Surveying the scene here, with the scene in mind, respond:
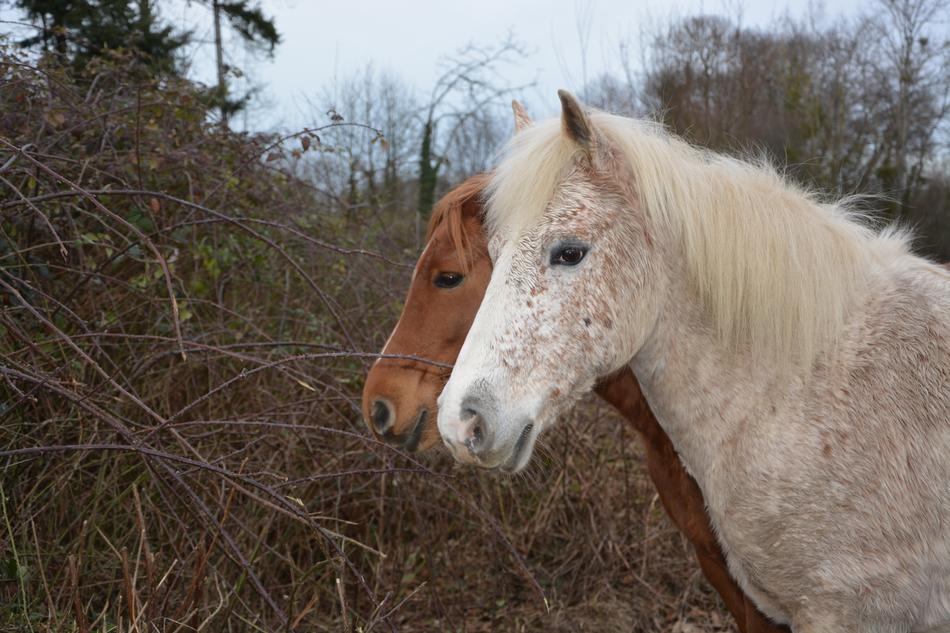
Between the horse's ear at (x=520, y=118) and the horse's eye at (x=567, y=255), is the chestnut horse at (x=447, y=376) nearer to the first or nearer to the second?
the horse's ear at (x=520, y=118)

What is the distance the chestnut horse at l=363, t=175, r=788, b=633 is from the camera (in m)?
2.46

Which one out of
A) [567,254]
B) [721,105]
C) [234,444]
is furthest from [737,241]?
[721,105]

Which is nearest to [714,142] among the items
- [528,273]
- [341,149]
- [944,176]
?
[341,149]

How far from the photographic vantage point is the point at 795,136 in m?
15.9

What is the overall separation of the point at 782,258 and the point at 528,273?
830mm

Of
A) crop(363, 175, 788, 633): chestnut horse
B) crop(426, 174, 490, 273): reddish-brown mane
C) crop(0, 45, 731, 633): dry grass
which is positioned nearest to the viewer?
crop(363, 175, 788, 633): chestnut horse

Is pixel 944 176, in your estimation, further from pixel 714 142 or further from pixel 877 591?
pixel 877 591

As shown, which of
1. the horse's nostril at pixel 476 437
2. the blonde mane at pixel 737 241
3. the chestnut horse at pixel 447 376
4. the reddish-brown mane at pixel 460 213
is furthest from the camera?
the reddish-brown mane at pixel 460 213

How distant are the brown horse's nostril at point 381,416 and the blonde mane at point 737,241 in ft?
2.91

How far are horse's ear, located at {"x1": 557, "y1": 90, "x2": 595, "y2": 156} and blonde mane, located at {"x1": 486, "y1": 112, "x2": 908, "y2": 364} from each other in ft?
0.11

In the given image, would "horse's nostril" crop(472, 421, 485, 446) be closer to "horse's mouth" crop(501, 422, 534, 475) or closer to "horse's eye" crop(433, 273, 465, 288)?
"horse's mouth" crop(501, 422, 534, 475)

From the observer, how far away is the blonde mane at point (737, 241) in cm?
198

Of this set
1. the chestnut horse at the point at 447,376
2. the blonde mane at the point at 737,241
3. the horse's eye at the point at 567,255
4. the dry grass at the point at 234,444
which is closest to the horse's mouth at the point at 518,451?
the horse's eye at the point at 567,255

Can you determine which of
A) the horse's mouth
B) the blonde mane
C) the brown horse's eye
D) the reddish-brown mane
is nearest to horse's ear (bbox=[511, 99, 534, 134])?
the reddish-brown mane
